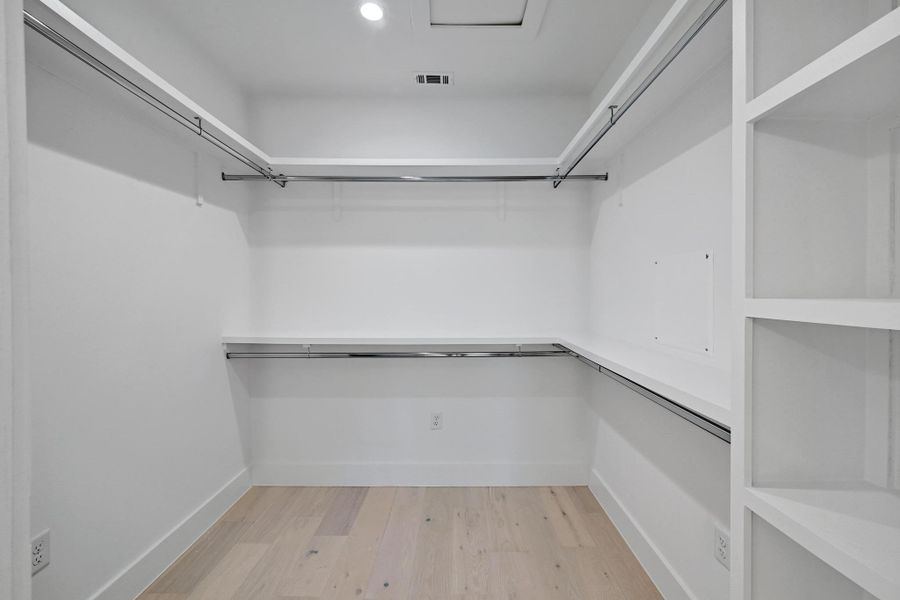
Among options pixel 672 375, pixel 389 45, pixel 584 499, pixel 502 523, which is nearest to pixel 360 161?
pixel 389 45

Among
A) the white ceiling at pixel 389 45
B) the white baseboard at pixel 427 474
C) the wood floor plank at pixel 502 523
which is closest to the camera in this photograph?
the white ceiling at pixel 389 45

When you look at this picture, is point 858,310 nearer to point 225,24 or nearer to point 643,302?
point 643,302

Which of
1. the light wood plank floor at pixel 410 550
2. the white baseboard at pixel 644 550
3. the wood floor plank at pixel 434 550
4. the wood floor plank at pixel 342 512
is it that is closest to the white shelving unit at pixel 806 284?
the white baseboard at pixel 644 550

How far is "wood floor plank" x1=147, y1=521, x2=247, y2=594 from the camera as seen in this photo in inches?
63.4

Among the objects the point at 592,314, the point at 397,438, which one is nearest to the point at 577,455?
the point at 592,314

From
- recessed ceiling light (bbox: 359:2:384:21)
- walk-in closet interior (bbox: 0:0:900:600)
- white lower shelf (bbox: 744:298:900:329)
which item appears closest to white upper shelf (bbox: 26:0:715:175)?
walk-in closet interior (bbox: 0:0:900:600)

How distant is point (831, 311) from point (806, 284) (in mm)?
180

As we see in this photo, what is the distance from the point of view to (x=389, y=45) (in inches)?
75.8

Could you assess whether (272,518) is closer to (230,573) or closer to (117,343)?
(230,573)

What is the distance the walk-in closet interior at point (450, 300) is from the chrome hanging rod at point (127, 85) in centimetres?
1

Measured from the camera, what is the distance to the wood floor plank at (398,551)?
1.59 m

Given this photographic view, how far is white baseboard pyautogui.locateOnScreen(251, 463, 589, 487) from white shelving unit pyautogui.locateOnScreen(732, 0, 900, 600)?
172 cm

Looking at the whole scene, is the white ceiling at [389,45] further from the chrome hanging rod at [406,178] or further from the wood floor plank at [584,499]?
the wood floor plank at [584,499]

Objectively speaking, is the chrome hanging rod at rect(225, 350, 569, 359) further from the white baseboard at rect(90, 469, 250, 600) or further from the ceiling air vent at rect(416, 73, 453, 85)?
the ceiling air vent at rect(416, 73, 453, 85)
